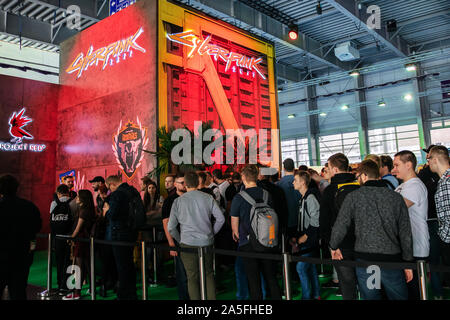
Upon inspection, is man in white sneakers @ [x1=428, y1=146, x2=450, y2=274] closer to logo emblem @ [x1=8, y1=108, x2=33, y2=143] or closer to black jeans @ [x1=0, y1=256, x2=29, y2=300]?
black jeans @ [x1=0, y1=256, x2=29, y2=300]

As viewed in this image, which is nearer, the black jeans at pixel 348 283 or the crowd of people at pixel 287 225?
the crowd of people at pixel 287 225

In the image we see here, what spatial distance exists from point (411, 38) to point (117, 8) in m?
12.9

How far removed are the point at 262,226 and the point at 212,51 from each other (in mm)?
6773

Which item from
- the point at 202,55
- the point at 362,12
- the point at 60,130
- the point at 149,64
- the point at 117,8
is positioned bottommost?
the point at 60,130

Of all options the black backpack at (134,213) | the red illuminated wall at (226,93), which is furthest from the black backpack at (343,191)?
the red illuminated wall at (226,93)

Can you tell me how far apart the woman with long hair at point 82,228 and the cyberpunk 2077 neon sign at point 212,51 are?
4767mm

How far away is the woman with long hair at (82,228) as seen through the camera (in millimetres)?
4812

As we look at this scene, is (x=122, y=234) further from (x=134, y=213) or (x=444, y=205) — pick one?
(x=444, y=205)

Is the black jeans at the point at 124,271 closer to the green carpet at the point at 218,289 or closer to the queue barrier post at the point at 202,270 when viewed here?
the green carpet at the point at 218,289

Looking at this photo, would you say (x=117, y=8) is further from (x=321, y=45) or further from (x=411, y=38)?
(x=411, y=38)

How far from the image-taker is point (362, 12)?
12.3 m

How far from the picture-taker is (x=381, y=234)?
264 cm

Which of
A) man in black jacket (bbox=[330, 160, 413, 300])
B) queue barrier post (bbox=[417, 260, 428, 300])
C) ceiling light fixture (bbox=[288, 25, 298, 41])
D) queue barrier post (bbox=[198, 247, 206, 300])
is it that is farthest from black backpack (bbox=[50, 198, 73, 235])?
ceiling light fixture (bbox=[288, 25, 298, 41])

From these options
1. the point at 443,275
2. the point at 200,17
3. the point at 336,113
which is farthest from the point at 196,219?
the point at 336,113
